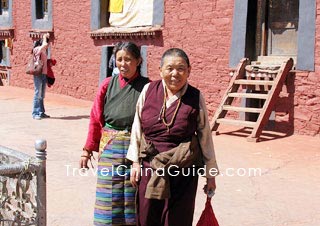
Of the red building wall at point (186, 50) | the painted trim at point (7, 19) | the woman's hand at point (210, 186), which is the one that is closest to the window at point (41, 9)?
the red building wall at point (186, 50)

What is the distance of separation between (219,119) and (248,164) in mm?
2374

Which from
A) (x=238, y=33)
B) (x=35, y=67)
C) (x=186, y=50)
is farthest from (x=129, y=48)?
(x=186, y=50)

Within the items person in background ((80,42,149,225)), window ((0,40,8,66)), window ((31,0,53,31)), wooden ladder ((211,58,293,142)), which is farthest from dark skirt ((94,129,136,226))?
window ((0,40,8,66))

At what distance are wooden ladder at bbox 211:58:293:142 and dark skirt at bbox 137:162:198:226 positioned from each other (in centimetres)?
534

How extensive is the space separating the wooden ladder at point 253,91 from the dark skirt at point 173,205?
17.5 ft

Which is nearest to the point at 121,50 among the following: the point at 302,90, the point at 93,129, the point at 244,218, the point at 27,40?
the point at 93,129

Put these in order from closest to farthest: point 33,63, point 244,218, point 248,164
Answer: point 244,218 → point 248,164 → point 33,63

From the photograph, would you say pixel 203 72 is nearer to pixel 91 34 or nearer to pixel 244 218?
pixel 91 34

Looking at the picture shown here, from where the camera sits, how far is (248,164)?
6832 mm

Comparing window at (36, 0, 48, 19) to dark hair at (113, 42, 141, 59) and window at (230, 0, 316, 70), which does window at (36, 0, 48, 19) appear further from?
dark hair at (113, 42, 141, 59)

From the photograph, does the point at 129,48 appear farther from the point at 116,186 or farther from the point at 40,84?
the point at 40,84

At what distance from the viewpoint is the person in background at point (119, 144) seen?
3527 millimetres

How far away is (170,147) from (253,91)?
6.87m

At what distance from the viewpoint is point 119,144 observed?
11.6 feet
